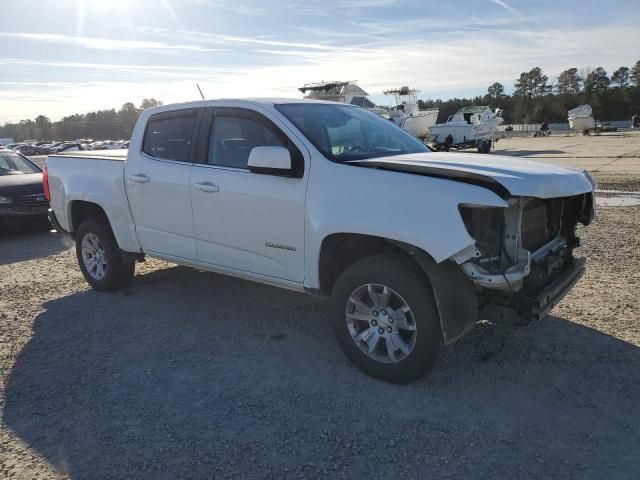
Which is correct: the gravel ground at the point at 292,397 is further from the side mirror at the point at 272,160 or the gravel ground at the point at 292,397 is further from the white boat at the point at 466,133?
the white boat at the point at 466,133

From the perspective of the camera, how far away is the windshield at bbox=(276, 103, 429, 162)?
14.1 feet

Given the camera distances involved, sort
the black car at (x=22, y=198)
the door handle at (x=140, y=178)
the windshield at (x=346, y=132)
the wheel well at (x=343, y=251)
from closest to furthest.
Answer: the wheel well at (x=343, y=251) < the windshield at (x=346, y=132) < the door handle at (x=140, y=178) < the black car at (x=22, y=198)

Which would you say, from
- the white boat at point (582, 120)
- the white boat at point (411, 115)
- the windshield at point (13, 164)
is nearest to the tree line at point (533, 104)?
the white boat at point (582, 120)

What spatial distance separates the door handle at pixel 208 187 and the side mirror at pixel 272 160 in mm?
617

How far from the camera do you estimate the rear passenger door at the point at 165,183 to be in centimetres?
500

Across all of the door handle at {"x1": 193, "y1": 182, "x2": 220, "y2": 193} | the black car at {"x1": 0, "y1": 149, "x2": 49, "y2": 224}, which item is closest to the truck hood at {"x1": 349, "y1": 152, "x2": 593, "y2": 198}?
the door handle at {"x1": 193, "y1": 182, "x2": 220, "y2": 193}

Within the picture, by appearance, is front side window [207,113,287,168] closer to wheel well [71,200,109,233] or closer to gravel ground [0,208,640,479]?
gravel ground [0,208,640,479]

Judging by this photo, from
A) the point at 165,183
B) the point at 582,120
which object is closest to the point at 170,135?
the point at 165,183

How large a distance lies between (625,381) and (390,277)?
181cm

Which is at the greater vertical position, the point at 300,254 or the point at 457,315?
the point at 300,254

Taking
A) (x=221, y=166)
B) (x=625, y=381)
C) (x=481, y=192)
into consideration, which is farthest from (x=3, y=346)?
(x=625, y=381)

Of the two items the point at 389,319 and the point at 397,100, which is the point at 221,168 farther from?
the point at 397,100

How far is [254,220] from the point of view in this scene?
440 cm

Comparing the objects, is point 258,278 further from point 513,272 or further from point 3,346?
point 3,346
